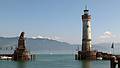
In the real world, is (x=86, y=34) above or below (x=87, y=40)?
above

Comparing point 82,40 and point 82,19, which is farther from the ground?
point 82,19

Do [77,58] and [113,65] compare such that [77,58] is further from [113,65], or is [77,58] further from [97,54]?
[113,65]

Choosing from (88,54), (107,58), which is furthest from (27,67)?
(107,58)

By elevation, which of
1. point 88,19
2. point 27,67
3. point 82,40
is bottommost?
point 27,67

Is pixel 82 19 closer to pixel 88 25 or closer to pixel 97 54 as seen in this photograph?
pixel 88 25

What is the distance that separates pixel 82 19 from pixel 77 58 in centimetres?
1627

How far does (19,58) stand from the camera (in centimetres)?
13150

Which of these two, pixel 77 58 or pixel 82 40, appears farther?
pixel 77 58

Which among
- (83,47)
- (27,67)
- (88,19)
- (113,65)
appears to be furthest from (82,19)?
(113,65)

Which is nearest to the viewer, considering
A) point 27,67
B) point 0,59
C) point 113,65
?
point 113,65

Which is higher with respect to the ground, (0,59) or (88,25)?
(88,25)

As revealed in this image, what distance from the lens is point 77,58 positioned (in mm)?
131500

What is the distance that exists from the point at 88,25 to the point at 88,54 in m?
10.2

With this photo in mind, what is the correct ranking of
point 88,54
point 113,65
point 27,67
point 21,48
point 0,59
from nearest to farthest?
point 113,65 → point 27,67 → point 88,54 → point 21,48 → point 0,59
